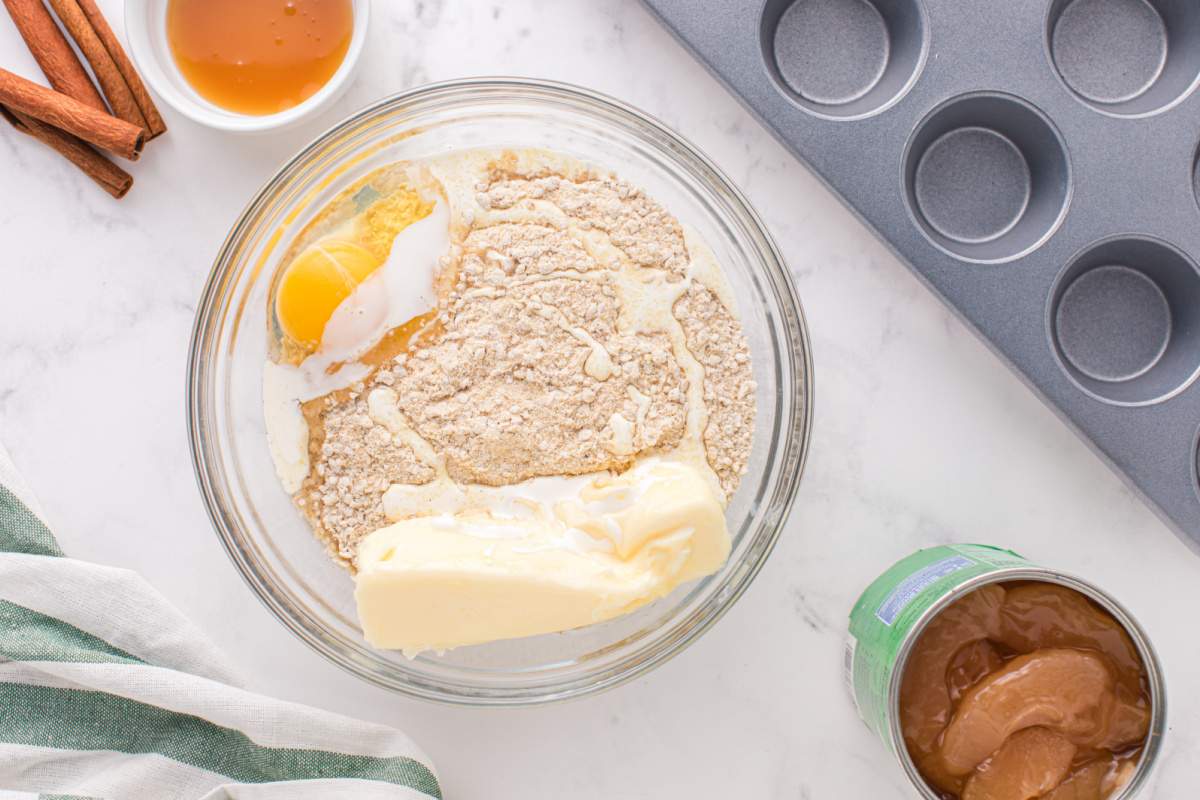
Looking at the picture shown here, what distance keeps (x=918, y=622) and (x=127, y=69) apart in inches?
63.2

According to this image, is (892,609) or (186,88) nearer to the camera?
(892,609)

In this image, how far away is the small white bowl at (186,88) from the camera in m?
1.54

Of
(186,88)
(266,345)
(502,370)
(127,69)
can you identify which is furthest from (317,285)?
(127,69)

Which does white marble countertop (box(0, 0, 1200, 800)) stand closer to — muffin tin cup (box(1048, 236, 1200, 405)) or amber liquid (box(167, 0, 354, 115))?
amber liquid (box(167, 0, 354, 115))

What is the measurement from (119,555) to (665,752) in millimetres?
1053

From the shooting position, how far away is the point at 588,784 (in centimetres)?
169

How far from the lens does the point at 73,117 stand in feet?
5.17

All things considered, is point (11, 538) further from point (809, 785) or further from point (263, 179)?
point (809, 785)

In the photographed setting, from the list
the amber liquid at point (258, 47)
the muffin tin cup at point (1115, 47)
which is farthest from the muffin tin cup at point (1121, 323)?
the amber liquid at point (258, 47)

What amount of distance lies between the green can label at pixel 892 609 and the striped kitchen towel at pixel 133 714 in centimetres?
77

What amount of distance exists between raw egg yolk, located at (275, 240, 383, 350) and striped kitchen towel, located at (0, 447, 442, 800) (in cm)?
55

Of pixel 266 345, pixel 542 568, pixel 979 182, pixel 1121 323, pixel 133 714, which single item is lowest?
pixel 133 714

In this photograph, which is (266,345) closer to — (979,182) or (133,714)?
(133,714)

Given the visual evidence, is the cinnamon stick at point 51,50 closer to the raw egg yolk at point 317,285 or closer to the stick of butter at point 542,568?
the raw egg yolk at point 317,285
